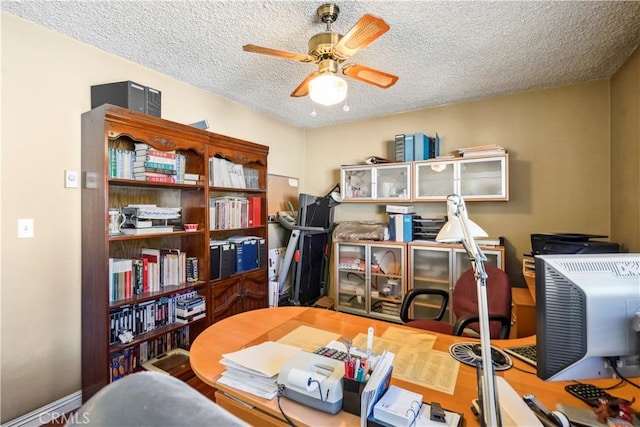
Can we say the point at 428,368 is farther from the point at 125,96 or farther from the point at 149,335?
the point at 125,96

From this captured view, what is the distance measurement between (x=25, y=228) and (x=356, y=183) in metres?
2.84

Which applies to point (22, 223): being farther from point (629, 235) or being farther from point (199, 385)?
point (629, 235)

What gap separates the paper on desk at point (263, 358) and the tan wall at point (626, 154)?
2445 mm

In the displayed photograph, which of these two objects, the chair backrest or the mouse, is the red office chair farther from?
the mouse

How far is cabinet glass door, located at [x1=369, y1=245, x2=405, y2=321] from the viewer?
3.24m

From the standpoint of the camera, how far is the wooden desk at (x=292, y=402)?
0.94 metres

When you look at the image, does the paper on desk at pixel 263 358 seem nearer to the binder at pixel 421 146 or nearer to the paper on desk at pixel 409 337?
the paper on desk at pixel 409 337

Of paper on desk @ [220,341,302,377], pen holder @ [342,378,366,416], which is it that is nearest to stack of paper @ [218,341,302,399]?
paper on desk @ [220,341,302,377]

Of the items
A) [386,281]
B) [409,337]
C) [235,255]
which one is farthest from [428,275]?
[235,255]

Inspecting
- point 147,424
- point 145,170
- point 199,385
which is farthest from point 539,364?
point 145,170

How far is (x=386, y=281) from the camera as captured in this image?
337 cm

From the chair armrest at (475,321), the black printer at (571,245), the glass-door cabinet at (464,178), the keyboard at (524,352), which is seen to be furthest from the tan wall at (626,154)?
the keyboard at (524,352)

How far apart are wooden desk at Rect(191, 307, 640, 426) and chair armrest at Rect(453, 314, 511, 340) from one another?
1.20ft

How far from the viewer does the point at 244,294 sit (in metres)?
2.82
